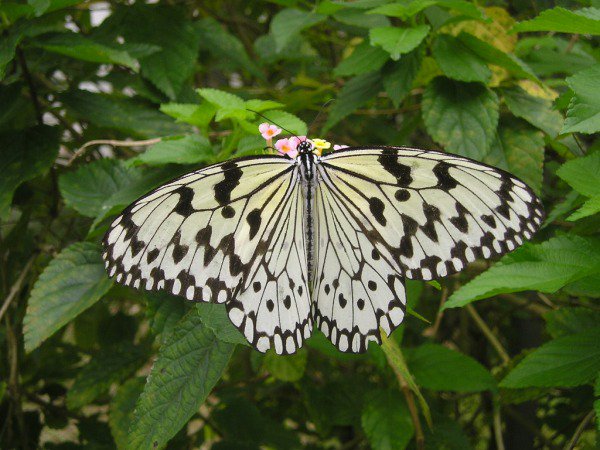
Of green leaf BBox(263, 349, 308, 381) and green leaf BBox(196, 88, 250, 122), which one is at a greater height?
green leaf BBox(196, 88, 250, 122)

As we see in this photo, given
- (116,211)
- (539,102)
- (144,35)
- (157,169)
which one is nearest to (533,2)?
(539,102)

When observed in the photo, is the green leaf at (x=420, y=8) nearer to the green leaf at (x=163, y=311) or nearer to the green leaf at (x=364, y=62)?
the green leaf at (x=364, y=62)

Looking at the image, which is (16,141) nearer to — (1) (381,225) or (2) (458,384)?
(1) (381,225)

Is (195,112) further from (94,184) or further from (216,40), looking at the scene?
(216,40)

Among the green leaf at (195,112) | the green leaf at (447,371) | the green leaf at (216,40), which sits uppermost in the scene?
the green leaf at (216,40)

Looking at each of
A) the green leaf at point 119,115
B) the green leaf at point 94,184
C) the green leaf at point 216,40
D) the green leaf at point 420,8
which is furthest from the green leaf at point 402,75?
the green leaf at point 216,40

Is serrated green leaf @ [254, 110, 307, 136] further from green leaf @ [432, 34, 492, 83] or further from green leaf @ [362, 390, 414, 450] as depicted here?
green leaf @ [362, 390, 414, 450]

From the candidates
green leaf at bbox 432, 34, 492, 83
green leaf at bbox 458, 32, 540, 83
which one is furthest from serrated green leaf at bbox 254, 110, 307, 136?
green leaf at bbox 458, 32, 540, 83
